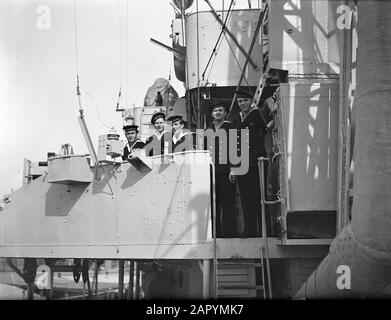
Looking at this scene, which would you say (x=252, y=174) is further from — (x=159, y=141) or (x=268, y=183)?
(x=159, y=141)

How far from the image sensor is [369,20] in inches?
127

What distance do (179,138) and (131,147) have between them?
1.96 feet

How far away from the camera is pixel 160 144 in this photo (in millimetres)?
5695

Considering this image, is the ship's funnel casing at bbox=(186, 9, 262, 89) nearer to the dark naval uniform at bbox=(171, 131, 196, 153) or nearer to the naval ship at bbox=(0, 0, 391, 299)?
the naval ship at bbox=(0, 0, 391, 299)

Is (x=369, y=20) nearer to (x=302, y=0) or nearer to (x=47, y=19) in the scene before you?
(x=302, y=0)

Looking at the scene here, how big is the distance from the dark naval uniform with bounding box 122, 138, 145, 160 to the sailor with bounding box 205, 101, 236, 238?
70cm

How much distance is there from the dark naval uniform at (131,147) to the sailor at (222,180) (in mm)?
703

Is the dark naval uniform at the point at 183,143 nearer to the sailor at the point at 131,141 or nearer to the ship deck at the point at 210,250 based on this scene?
the sailor at the point at 131,141

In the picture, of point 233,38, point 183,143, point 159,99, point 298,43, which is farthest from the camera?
point 159,99

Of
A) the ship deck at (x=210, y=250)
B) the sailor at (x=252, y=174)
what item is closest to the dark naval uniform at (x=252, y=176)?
the sailor at (x=252, y=174)

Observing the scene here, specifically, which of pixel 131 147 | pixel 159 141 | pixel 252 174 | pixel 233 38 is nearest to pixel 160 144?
pixel 159 141

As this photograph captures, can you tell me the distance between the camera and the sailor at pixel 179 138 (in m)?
5.60

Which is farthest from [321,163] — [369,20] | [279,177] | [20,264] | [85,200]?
[20,264]

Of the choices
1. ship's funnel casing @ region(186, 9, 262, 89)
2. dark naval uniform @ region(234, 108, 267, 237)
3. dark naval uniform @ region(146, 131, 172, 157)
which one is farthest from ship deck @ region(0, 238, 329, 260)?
ship's funnel casing @ region(186, 9, 262, 89)
